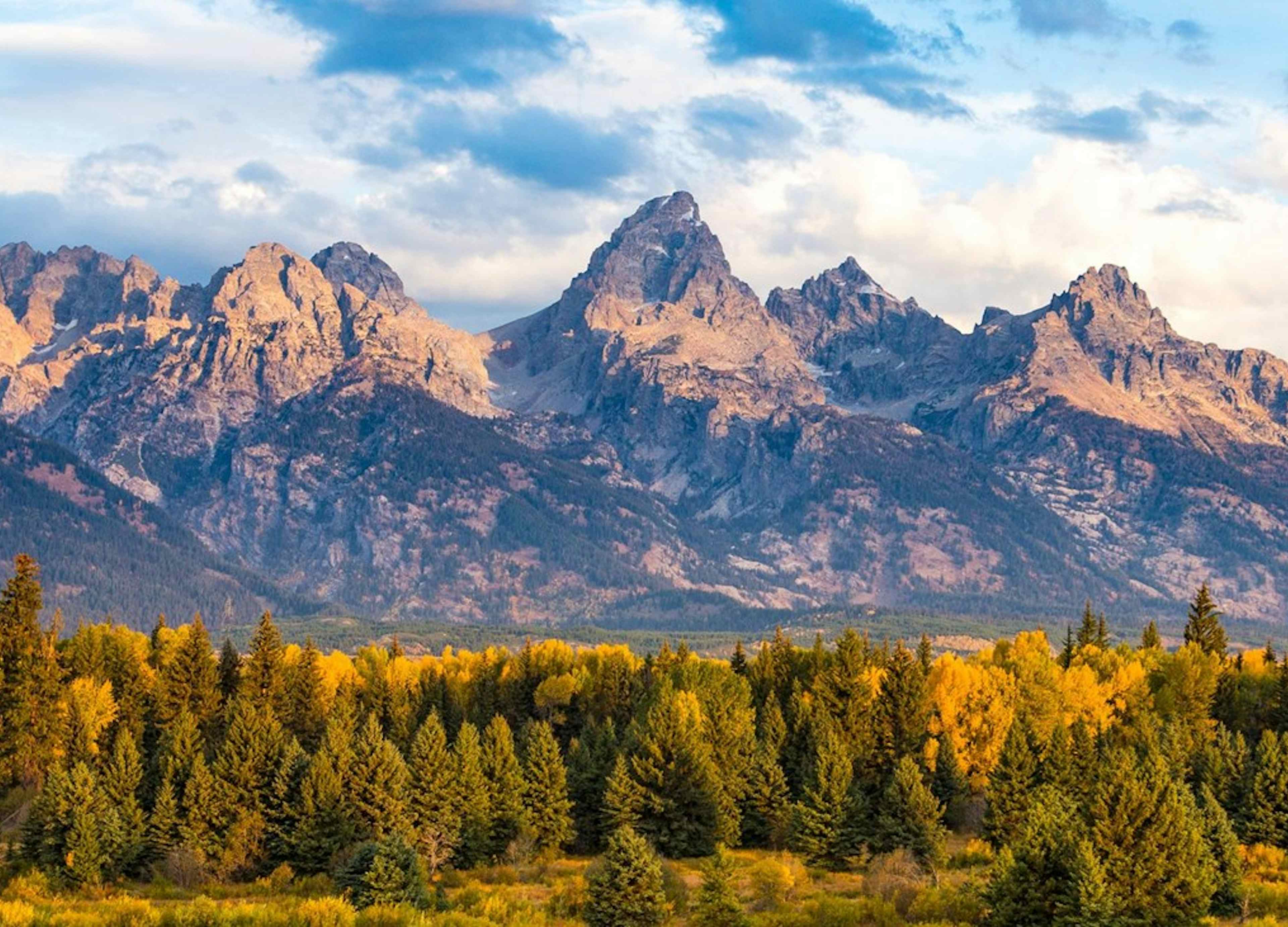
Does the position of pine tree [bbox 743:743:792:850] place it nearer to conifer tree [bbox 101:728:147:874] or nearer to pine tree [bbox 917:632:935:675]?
pine tree [bbox 917:632:935:675]

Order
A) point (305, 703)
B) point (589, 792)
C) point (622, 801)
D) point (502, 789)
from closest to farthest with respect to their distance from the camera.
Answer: point (622, 801)
point (502, 789)
point (589, 792)
point (305, 703)

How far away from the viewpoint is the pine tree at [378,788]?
12406 cm

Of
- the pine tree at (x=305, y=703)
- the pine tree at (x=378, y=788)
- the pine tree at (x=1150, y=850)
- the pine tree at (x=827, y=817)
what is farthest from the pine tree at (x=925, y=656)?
the pine tree at (x=1150, y=850)

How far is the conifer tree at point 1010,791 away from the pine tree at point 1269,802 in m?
16.1

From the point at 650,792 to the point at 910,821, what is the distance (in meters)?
21.6

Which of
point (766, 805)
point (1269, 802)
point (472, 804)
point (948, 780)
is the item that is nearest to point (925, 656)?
point (948, 780)

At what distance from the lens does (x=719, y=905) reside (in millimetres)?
101938

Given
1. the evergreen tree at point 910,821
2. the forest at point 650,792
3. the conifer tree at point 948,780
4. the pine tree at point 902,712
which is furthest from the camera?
the pine tree at point 902,712

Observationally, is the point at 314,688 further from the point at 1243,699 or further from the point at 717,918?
the point at 1243,699

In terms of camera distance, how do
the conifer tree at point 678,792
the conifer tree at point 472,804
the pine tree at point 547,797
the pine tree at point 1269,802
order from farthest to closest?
the conifer tree at point 678,792, the pine tree at point 547,797, the conifer tree at point 472,804, the pine tree at point 1269,802

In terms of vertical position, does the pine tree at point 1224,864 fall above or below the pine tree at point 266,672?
below

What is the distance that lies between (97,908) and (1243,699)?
4702 inches

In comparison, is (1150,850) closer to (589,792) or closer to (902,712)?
(589,792)

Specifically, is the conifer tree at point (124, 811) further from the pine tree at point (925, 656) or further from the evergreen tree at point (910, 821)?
the pine tree at point (925, 656)
